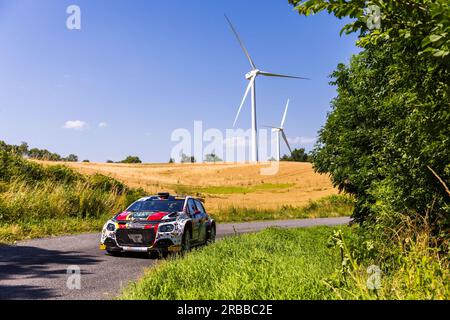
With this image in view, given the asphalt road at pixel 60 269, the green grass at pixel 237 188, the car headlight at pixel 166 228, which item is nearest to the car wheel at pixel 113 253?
the asphalt road at pixel 60 269

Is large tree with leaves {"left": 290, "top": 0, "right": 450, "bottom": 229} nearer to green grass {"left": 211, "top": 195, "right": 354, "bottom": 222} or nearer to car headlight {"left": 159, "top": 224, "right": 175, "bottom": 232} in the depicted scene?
car headlight {"left": 159, "top": 224, "right": 175, "bottom": 232}

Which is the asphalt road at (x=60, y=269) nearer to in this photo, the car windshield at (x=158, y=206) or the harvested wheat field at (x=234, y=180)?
the car windshield at (x=158, y=206)

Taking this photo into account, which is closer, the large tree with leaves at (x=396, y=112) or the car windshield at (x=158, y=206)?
the large tree with leaves at (x=396, y=112)

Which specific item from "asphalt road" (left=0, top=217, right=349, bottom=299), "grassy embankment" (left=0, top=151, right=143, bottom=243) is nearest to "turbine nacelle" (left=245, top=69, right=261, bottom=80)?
"grassy embankment" (left=0, top=151, right=143, bottom=243)

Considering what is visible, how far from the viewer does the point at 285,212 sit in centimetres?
3195

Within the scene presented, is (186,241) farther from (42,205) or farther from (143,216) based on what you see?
(42,205)

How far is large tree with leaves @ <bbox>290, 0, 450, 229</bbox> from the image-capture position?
522cm

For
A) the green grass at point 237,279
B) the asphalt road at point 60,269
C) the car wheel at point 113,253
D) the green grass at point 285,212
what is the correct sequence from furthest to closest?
the green grass at point 285,212 → the car wheel at point 113,253 → the asphalt road at point 60,269 → the green grass at point 237,279

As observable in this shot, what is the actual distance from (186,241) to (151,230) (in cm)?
102

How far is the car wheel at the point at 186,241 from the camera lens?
11.0 metres

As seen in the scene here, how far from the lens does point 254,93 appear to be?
1767 inches

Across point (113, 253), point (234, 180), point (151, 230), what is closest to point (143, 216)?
point (151, 230)

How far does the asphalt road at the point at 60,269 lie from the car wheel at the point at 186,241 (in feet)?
2.73
